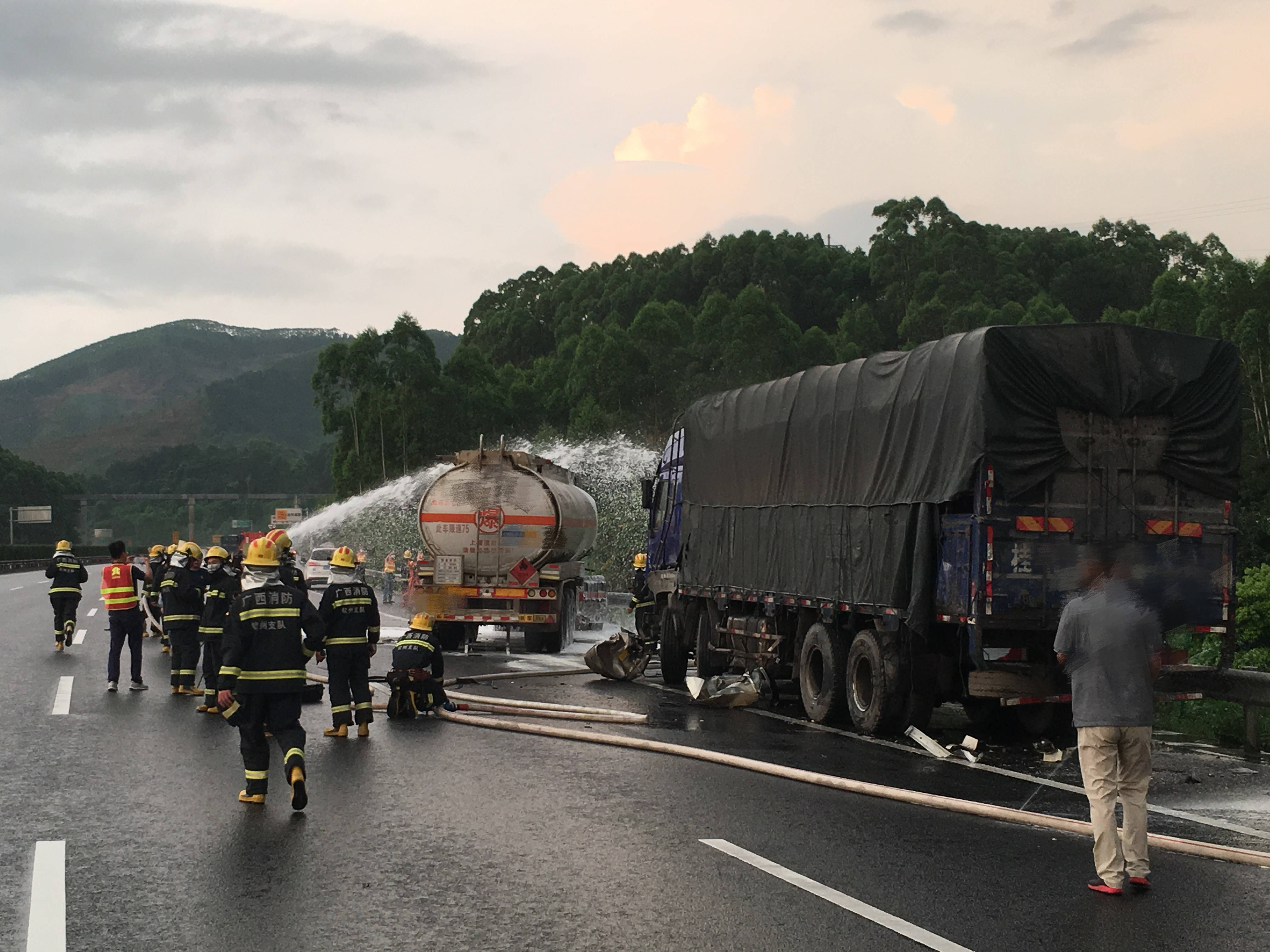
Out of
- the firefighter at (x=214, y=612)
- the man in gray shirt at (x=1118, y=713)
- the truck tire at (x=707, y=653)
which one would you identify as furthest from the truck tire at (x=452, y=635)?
the man in gray shirt at (x=1118, y=713)

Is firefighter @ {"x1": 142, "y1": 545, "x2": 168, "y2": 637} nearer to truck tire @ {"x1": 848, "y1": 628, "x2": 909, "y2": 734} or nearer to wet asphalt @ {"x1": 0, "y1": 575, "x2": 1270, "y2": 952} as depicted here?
wet asphalt @ {"x1": 0, "y1": 575, "x2": 1270, "y2": 952}

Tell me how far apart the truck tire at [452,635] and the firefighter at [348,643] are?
36.0 ft

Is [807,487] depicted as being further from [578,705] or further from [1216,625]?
[1216,625]

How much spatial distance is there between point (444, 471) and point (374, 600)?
12.1m

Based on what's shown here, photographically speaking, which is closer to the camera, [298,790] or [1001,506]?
[298,790]

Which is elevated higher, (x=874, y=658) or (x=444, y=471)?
(x=444, y=471)

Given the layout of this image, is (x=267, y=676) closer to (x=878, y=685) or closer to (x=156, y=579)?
(x=878, y=685)

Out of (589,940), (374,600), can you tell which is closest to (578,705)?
(374,600)

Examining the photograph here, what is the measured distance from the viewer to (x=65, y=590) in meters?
23.8

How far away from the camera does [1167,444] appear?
1297cm

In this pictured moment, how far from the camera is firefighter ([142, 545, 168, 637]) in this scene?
21.8 metres

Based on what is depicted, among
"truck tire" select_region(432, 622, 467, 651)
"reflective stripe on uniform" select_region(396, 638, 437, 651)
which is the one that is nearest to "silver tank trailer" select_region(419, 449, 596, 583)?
"truck tire" select_region(432, 622, 467, 651)

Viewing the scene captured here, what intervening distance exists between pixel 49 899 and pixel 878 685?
8442mm

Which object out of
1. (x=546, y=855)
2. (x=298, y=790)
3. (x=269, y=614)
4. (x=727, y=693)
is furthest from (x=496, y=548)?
(x=546, y=855)
